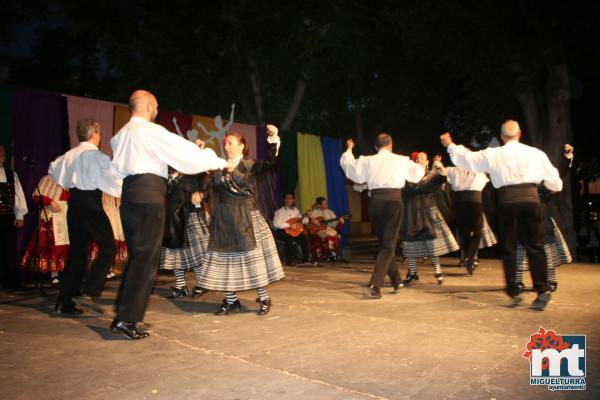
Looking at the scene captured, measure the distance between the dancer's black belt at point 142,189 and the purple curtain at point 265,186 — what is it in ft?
20.7

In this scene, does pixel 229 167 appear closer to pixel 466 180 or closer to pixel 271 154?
pixel 271 154

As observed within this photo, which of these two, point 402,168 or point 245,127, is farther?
point 245,127

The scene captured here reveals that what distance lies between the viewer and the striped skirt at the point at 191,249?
216 inches

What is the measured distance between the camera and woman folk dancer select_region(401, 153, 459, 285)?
6.53 metres

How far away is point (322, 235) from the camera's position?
33.0 ft

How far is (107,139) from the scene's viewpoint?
743 centimetres

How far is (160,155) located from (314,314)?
1995mm

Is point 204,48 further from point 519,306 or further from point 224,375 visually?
point 224,375

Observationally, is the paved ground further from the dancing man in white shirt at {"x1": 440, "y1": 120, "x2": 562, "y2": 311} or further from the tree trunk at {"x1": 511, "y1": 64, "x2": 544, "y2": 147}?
the tree trunk at {"x1": 511, "y1": 64, "x2": 544, "y2": 147}

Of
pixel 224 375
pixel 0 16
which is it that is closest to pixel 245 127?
pixel 0 16

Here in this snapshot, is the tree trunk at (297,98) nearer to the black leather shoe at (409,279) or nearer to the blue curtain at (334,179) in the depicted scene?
the blue curtain at (334,179)

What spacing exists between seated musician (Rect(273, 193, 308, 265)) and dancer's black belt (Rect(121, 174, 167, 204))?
241 inches

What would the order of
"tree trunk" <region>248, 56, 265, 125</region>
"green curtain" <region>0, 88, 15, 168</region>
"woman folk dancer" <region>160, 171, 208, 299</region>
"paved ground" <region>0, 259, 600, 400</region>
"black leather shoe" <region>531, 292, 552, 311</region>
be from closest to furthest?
"paved ground" <region>0, 259, 600, 400</region>, "black leather shoe" <region>531, 292, 552, 311</region>, "woman folk dancer" <region>160, 171, 208, 299</region>, "green curtain" <region>0, 88, 15, 168</region>, "tree trunk" <region>248, 56, 265, 125</region>

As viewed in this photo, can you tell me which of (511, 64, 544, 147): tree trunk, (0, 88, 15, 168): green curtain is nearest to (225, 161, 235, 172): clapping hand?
(0, 88, 15, 168): green curtain
